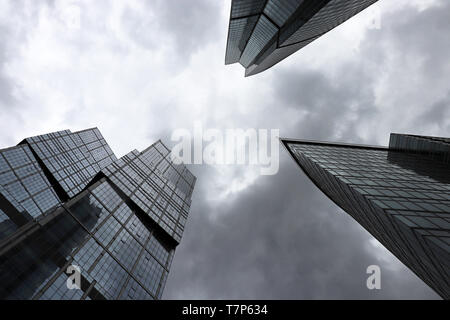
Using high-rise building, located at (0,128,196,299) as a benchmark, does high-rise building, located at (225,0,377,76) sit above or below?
above

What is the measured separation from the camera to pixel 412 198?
60.7 ft

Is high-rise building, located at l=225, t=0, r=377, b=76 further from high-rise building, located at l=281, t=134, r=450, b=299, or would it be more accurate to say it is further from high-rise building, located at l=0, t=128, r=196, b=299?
high-rise building, located at l=0, t=128, r=196, b=299

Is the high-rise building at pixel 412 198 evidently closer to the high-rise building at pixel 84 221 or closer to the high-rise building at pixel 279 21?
the high-rise building at pixel 84 221

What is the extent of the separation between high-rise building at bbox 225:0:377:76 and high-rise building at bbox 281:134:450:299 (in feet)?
129

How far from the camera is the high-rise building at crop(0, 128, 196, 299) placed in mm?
31188

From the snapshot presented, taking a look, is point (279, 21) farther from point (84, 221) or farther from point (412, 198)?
point (84, 221)

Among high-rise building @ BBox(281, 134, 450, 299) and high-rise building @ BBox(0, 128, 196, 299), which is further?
high-rise building @ BBox(0, 128, 196, 299)

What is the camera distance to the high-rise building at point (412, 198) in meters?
14.1

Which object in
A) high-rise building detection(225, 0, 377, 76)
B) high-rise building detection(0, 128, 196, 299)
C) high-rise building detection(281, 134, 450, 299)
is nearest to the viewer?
high-rise building detection(281, 134, 450, 299)

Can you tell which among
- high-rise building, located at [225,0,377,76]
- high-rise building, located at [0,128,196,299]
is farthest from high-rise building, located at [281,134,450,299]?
high-rise building, located at [225,0,377,76]

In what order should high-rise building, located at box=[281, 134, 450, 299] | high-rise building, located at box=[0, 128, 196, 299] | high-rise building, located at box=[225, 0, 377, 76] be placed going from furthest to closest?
high-rise building, located at box=[225, 0, 377, 76]
high-rise building, located at box=[0, 128, 196, 299]
high-rise building, located at box=[281, 134, 450, 299]
